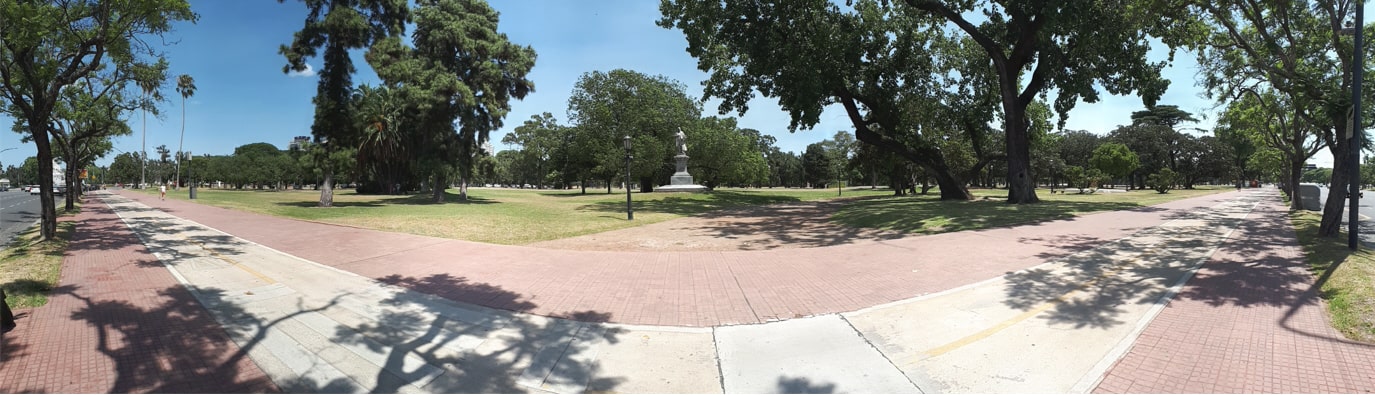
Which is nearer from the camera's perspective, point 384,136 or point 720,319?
point 720,319

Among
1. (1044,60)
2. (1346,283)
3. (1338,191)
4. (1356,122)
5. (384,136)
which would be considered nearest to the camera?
(1346,283)

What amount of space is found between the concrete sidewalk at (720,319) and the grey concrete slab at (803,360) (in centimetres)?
2

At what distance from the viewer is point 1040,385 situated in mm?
3619

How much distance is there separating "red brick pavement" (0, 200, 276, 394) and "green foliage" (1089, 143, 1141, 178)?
68.0m

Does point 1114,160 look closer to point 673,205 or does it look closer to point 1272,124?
point 1272,124

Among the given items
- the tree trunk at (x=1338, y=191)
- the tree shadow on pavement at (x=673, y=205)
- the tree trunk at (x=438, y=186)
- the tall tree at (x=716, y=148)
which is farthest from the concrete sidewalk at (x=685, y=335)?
the tall tree at (x=716, y=148)

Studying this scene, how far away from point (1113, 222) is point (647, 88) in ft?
106

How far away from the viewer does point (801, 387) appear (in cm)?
363

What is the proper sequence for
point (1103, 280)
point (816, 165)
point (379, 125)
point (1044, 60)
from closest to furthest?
point (1103, 280) < point (1044, 60) < point (379, 125) < point (816, 165)

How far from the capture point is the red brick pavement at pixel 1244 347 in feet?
11.7

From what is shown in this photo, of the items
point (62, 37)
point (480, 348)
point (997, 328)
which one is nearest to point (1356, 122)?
point (997, 328)

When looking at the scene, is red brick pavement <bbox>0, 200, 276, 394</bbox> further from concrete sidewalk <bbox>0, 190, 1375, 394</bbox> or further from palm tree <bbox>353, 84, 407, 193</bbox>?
palm tree <bbox>353, 84, 407, 193</bbox>

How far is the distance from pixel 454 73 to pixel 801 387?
92.6 ft

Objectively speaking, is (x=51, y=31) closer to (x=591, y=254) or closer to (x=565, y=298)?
(x=591, y=254)
